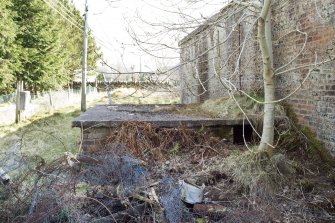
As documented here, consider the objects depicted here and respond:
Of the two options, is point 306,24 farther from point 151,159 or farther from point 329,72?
point 151,159

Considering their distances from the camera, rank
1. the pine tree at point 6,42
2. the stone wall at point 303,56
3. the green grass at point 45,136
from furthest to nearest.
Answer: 1. the pine tree at point 6,42
2. the green grass at point 45,136
3. the stone wall at point 303,56

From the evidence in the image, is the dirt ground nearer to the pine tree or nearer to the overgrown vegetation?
the pine tree

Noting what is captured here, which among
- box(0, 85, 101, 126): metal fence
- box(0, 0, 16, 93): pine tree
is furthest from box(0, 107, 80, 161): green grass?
box(0, 0, 16, 93): pine tree

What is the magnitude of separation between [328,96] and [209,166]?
6.54ft

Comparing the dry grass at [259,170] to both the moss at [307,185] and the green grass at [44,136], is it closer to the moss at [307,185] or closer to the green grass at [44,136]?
the moss at [307,185]

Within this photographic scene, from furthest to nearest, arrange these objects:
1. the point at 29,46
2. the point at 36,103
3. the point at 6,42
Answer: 1. the point at 36,103
2. the point at 29,46
3. the point at 6,42

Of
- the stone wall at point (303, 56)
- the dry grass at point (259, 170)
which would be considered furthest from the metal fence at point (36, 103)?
the dry grass at point (259, 170)

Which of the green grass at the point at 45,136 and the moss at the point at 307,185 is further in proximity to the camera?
the green grass at the point at 45,136

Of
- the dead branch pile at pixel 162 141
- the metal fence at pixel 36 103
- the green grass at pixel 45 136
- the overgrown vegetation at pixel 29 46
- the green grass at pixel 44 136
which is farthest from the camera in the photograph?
the overgrown vegetation at pixel 29 46

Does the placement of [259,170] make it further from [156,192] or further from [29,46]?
[29,46]

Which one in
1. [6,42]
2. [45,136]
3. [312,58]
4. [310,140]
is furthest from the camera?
[6,42]

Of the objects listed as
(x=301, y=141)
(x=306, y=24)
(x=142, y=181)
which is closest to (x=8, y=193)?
(x=142, y=181)

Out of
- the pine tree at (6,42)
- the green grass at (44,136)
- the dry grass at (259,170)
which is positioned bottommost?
the green grass at (44,136)

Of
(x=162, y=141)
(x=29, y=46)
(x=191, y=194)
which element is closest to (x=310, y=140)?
(x=162, y=141)
